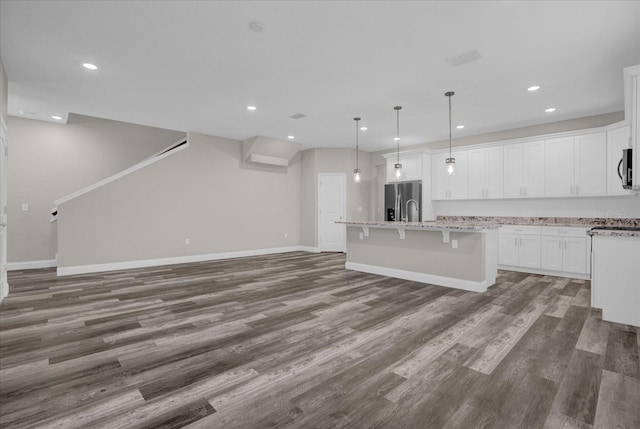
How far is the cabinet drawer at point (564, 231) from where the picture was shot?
5.14 m

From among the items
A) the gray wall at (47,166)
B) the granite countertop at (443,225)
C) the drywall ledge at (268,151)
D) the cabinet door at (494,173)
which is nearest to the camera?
the granite countertop at (443,225)

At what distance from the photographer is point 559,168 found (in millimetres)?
5621

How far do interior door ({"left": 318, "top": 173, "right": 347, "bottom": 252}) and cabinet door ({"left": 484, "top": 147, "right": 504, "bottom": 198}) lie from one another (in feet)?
11.6

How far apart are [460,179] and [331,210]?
341cm

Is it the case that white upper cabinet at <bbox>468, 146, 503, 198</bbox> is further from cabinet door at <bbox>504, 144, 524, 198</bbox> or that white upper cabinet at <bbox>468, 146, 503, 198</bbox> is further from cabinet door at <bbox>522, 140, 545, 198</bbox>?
cabinet door at <bbox>522, 140, 545, 198</bbox>

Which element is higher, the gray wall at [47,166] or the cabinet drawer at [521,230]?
A: the gray wall at [47,166]

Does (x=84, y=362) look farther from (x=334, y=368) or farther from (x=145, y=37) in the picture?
(x=145, y=37)

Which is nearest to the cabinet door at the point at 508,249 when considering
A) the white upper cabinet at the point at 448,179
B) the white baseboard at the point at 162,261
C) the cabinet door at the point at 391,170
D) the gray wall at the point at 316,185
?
the white upper cabinet at the point at 448,179

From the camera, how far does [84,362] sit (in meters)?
2.30

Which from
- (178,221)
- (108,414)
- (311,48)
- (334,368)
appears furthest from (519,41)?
(178,221)

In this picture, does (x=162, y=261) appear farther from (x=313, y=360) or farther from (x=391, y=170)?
(x=391, y=170)

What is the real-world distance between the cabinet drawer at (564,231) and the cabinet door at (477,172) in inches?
55.5

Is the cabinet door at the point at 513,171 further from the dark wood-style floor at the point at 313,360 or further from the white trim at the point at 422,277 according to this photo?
the white trim at the point at 422,277

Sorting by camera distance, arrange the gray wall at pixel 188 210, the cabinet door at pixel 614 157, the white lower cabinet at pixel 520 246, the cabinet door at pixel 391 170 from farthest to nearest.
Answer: the cabinet door at pixel 391 170 < the gray wall at pixel 188 210 < the white lower cabinet at pixel 520 246 < the cabinet door at pixel 614 157
